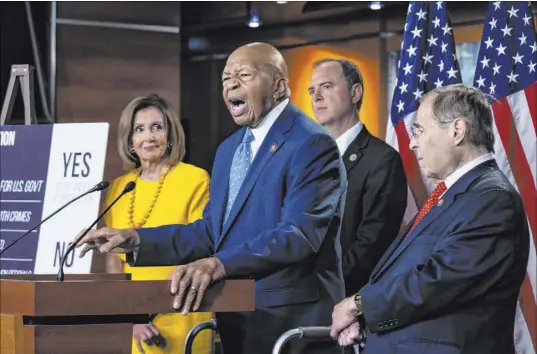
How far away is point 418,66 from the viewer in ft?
16.6

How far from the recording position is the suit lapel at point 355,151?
419cm

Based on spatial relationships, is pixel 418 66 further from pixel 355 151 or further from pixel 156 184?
pixel 156 184

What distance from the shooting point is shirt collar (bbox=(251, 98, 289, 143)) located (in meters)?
3.16

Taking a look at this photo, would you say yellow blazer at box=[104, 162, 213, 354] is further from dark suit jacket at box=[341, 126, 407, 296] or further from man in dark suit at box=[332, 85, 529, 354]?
man in dark suit at box=[332, 85, 529, 354]

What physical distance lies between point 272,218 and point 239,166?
0.25 metres

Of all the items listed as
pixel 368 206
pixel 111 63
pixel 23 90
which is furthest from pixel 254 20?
pixel 368 206

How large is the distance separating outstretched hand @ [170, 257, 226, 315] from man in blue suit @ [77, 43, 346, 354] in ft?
0.83

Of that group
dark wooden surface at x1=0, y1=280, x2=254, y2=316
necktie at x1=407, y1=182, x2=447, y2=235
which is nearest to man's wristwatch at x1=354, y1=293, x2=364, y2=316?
necktie at x1=407, y1=182, x2=447, y2=235

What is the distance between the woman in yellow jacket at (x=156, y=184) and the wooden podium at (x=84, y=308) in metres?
1.44

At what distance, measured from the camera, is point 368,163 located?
4.18 metres

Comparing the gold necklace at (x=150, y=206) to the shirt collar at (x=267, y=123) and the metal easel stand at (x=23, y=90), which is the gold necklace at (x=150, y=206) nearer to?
the metal easel stand at (x=23, y=90)

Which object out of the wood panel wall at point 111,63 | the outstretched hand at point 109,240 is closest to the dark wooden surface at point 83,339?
the outstretched hand at point 109,240

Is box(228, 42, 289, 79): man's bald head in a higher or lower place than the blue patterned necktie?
higher

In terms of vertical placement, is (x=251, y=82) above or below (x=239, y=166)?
above
